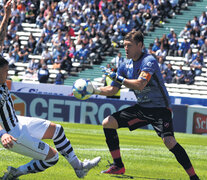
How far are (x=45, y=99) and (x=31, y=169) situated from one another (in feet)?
47.9

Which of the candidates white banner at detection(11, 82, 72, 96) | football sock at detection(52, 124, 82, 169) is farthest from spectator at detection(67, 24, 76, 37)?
football sock at detection(52, 124, 82, 169)

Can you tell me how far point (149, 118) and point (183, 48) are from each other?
65.0ft

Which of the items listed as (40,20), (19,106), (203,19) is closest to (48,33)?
(40,20)

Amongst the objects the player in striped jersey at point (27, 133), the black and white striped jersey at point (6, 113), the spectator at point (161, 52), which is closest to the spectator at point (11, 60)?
the spectator at point (161, 52)

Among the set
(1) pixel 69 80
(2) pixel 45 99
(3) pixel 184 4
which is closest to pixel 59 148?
(2) pixel 45 99

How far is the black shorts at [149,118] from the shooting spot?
817 centimetres

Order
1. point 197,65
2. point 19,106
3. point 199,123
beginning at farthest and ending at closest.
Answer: point 197,65, point 19,106, point 199,123

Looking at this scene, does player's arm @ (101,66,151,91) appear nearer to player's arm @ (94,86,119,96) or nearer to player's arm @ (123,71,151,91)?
player's arm @ (123,71,151,91)

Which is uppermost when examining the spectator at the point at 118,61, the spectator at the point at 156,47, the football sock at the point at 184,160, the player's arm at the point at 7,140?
the player's arm at the point at 7,140

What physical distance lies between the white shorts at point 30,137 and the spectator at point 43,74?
2224cm

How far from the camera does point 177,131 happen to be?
19875 mm

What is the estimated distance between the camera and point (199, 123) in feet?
64.0

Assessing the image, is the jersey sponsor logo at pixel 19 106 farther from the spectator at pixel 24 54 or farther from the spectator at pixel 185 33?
the spectator at pixel 24 54

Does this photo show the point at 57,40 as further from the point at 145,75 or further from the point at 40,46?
the point at 145,75
